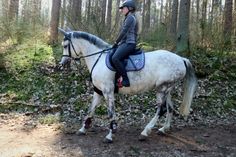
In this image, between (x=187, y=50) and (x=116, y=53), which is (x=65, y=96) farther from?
(x=187, y=50)

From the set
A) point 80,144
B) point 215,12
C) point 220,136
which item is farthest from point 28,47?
point 220,136

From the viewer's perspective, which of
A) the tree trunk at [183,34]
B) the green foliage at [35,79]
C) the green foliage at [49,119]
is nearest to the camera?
the green foliage at [49,119]

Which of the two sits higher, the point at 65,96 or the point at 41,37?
the point at 41,37

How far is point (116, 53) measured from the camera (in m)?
6.84

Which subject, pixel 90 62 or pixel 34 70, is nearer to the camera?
pixel 90 62

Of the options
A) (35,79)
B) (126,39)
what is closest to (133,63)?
(126,39)

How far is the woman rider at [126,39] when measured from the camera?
267 inches

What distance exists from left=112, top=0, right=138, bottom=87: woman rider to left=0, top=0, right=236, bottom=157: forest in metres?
0.26

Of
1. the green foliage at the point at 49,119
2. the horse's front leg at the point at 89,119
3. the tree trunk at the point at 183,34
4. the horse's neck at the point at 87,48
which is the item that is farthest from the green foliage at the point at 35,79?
the tree trunk at the point at 183,34

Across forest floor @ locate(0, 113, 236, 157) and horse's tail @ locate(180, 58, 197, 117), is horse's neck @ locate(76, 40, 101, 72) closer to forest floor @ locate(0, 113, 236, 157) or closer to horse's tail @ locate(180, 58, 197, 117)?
forest floor @ locate(0, 113, 236, 157)

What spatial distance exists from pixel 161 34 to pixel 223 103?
15.8 ft

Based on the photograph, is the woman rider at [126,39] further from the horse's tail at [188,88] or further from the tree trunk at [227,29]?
the tree trunk at [227,29]

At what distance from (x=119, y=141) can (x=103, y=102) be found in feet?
7.91

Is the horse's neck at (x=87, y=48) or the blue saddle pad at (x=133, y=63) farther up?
the horse's neck at (x=87, y=48)
